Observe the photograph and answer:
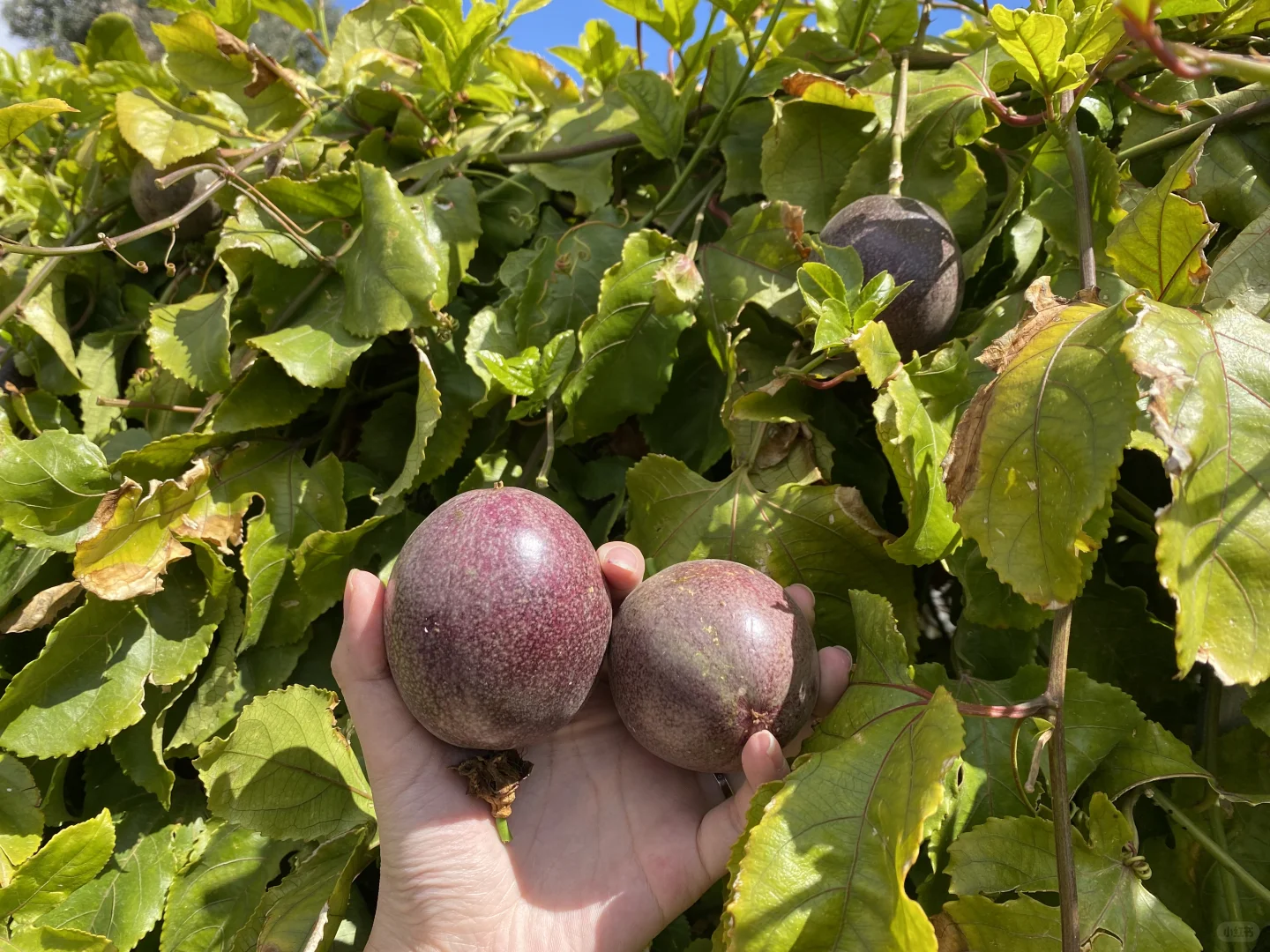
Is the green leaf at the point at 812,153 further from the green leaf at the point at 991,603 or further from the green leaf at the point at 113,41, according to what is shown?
the green leaf at the point at 113,41

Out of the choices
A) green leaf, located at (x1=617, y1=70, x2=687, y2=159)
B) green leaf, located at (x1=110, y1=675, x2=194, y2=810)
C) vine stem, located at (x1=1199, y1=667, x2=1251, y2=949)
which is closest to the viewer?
vine stem, located at (x1=1199, y1=667, x2=1251, y2=949)

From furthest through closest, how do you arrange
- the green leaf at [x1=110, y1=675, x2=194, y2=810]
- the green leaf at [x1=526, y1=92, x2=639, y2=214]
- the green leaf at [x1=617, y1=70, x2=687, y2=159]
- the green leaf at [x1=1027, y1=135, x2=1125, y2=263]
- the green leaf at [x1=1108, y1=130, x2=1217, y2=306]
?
the green leaf at [x1=526, y1=92, x2=639, y2=214] < the green leaf at [x1=617, y1=70, x2=687, y2=159] < the green leaf at [x1=110, y1=675, x2=194, y2=810] < the green leaf at [x1=1027, y1=135, x2=1125, y2=263] < the green leaf at [x1=1108, y1=130, x2=1217, y2=306]

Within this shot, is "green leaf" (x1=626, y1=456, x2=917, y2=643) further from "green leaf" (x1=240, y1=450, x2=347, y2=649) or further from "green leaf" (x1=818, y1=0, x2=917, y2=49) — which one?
"green leaf" (x1=818, y1=0, x2=917, y2=49)

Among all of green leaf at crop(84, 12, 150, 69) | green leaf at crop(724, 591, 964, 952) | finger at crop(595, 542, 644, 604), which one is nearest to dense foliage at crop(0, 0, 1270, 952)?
green leaf at crop(724, 591, 964, 952)

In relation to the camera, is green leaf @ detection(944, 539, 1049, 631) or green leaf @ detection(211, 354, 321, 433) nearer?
green leaf @ detection(944, 539, 1049, 631)

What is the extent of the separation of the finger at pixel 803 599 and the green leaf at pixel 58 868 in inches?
40.1

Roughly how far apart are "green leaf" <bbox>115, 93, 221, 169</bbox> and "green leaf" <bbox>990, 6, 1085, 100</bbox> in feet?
4.66

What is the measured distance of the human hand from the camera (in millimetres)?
1140

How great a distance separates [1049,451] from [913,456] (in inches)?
6.3

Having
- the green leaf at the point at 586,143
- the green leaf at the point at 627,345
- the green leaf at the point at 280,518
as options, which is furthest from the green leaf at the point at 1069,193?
the green leaf at the point at 280,518

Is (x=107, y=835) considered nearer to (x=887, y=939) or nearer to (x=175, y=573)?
(x=175, y=573)

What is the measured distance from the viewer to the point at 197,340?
152cm

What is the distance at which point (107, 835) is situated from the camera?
123 cm

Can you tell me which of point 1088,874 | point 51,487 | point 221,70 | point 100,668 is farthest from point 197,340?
point 1088,874
